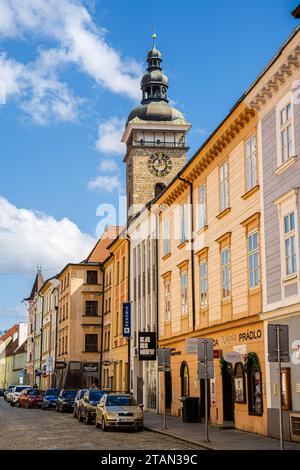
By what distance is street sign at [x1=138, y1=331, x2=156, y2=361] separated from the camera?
36.2 meters

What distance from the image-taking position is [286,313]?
2039 cm

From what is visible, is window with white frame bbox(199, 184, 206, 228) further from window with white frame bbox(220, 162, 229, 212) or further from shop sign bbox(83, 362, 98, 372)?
shop sign bbox(83, 362, 98, 372)

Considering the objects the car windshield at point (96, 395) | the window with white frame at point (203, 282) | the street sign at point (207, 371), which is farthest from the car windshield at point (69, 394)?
the street sign at point (207, 371)

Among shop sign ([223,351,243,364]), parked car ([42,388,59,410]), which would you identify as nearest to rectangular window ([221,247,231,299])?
shop sign ([223,351,243,364])

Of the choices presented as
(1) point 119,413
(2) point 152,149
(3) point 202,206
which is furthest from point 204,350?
(2) point 152,149

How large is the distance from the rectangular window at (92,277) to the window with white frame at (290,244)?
149ft

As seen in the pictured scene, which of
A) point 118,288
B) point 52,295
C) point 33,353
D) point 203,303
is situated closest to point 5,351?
point 33,353

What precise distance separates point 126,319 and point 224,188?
2097 cm

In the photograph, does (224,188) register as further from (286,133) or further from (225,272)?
(286,133)

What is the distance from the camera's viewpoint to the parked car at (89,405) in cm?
3056

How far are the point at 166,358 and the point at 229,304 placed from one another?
3.26 m

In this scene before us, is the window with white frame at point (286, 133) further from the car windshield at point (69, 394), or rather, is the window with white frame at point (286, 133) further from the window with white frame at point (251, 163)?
the car windshield at point (69, 394)

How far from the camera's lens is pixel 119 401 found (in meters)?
27.2

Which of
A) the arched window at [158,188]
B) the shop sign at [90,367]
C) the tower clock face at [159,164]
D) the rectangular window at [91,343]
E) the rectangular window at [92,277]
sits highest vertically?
the tower clock face at [159,164]
